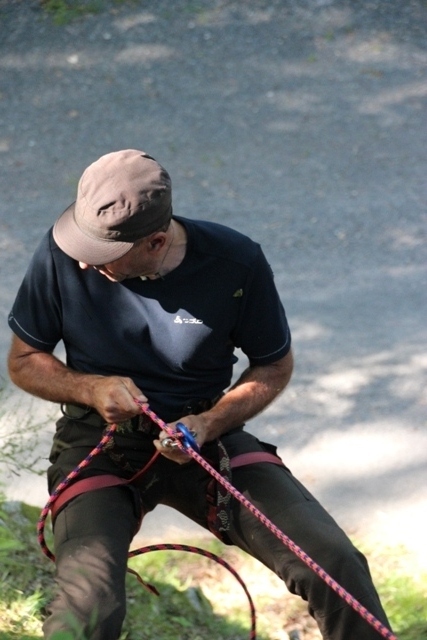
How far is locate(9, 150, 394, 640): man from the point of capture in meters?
2.79

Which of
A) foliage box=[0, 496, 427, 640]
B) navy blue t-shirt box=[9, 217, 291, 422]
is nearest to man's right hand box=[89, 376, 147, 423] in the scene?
navy blue t-shirt box=[9, 217, 291, 422]

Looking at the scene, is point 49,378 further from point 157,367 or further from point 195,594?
point 195,594

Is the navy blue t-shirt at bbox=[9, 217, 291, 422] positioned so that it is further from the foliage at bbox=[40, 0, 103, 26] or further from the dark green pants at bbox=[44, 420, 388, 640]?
the foliage at bbox=[40, 0, 103, 26]

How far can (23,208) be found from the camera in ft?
21.5

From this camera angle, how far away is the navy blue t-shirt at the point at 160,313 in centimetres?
303

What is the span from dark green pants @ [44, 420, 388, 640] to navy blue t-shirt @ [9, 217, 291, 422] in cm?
27

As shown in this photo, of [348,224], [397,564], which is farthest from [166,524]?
[348,224]

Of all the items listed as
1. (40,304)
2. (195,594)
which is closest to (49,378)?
(40,304)

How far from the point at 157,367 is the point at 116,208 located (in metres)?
0.60

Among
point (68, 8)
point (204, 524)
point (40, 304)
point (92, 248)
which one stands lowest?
point (68, 8)

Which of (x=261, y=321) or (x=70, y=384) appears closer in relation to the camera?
(x=70, y=384)

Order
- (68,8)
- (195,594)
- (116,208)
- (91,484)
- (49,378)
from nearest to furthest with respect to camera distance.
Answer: (116,208), (91,484), (49,378), (195,594), (68,8)

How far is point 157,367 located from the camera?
10.1 feet

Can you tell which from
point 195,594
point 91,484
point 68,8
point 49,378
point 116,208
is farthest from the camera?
point 68,8
